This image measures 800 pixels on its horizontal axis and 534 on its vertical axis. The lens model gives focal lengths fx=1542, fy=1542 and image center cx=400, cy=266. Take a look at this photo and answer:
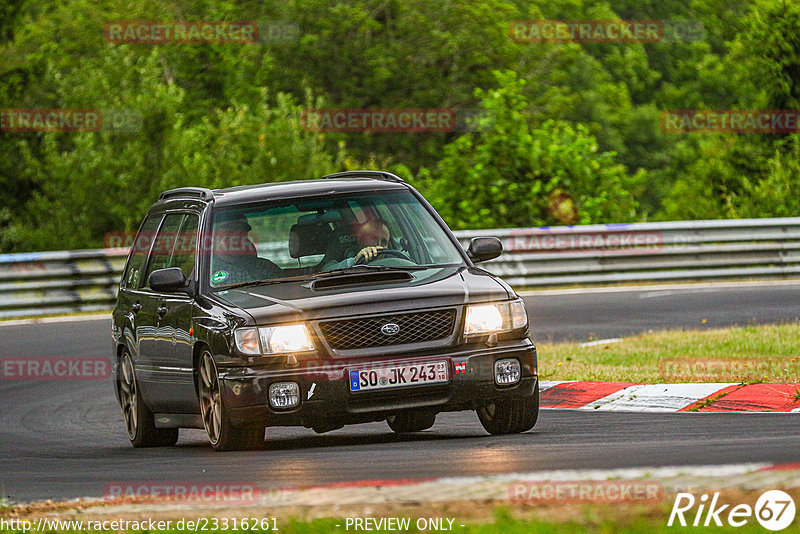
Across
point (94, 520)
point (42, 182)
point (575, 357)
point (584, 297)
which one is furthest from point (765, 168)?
point (94, 520)

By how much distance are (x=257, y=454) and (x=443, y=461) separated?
1.55 m

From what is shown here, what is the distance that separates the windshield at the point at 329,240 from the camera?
9.80m

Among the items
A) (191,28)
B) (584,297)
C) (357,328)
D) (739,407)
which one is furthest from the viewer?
(191,28)

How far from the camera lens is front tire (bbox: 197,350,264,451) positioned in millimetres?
8984

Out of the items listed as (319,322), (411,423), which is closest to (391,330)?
(319,322)

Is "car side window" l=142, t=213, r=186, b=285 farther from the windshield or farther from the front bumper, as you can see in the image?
the front bumper

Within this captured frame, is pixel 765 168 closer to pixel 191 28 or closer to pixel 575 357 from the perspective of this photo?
pixel 575 357

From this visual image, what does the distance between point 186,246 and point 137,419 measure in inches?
52.9

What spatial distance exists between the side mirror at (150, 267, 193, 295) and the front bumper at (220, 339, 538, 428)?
1.06 metres

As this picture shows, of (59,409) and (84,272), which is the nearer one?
(59,409)

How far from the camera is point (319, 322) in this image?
28.9 ft

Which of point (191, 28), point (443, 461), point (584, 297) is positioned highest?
point (191, 28)

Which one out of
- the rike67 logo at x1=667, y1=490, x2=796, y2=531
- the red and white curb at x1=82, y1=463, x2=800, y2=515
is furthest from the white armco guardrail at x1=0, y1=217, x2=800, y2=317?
the rike67 logo at x1=667, y1=490, x2=796, y2=531

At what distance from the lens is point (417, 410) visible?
891 centimetres
